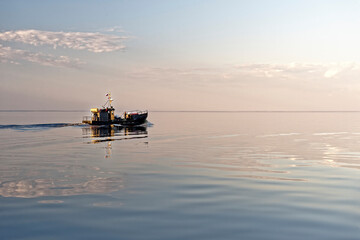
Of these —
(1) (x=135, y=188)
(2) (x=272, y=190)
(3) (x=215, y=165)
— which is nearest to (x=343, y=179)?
(2) (x=272, y=190)

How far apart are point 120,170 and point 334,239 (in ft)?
52.6

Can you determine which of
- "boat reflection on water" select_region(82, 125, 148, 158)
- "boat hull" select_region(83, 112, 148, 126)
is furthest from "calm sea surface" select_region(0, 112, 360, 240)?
"boat hull" select_region(83, 112, 148, 126)

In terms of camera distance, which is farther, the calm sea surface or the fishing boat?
the fishing boat

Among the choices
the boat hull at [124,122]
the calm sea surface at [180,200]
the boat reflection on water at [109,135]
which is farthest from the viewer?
the boat hull at [124,122]

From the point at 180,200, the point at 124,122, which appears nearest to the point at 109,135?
the point at 124,122

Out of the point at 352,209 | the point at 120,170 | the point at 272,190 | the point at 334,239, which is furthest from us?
the point at 120,170

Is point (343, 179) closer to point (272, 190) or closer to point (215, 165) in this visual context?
point (272, 190)

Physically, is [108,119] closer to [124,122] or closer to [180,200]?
[124,122]

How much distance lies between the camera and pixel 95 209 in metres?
13.3

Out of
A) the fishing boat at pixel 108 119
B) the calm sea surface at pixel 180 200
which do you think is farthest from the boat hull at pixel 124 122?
the calm sea surface at pixel 180 200

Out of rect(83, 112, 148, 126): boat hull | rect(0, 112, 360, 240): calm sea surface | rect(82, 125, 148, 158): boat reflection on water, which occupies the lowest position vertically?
rect(0, 112, 360, 240): calm sea surface

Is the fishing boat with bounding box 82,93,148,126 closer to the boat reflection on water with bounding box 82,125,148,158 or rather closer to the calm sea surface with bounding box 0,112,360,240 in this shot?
the boat reflection on water with bounding box 82,125,148,158

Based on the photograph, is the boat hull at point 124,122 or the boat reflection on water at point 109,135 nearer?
the boat reflection on water at point 109,135

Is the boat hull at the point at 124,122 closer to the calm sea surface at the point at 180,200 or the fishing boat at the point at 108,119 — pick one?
the fishing boat at the point at 108,119
